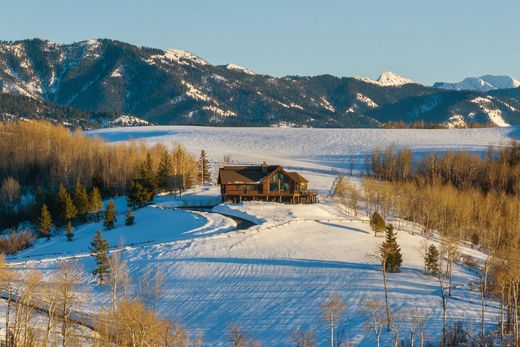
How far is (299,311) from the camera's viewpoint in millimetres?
37406

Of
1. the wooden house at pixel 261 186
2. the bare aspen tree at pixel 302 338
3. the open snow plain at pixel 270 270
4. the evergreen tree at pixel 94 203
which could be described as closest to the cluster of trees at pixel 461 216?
the open snow plain at pixel 270 270

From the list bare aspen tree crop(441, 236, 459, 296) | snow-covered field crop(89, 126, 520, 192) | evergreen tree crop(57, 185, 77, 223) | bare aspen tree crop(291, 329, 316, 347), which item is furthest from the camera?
snow-covered field crop(89, 126, 520, 192)

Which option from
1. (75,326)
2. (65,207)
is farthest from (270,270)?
(65,207)

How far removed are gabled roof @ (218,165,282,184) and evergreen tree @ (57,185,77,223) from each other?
57.7 feet

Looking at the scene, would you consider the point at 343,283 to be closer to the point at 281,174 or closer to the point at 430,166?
the point at 281,174

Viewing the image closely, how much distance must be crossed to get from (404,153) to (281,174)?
51.6 meters

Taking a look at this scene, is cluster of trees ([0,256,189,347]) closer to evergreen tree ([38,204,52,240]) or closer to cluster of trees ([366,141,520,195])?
evergreen tree ([38,204,52,240])

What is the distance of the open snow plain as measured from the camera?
36344 millimetres

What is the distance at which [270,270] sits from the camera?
44.6 meters

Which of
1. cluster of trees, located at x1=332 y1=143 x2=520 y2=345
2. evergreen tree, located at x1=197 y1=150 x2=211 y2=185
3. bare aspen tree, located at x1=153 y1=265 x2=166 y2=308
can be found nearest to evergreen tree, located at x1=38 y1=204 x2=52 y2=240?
bare aspen tree, located at x1=153 y1=265 x2=166 y2=308

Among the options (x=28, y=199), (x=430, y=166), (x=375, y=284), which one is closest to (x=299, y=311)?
(x=375, y=284)

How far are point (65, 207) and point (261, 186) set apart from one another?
23.2 m

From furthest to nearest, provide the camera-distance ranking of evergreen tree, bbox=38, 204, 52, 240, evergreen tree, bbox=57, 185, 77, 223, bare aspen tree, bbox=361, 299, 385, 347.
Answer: evergreen tree, bbox=57, 185, 77, 223 < evergreen tree, bbox=38, 204, 52, 240 < bare aspen tree, bbox=361, 299, 385, 347

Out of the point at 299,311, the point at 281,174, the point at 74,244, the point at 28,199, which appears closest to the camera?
the point at 299,311
